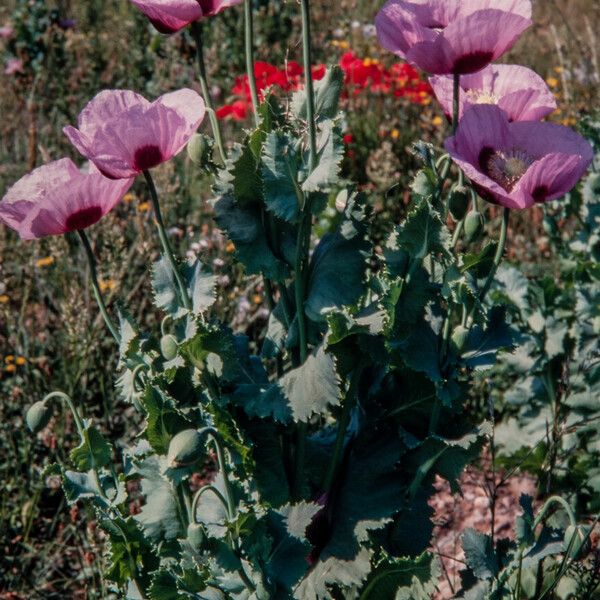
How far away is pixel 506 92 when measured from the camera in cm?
153

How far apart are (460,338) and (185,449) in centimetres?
49

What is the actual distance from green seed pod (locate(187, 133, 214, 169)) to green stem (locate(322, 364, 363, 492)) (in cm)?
43

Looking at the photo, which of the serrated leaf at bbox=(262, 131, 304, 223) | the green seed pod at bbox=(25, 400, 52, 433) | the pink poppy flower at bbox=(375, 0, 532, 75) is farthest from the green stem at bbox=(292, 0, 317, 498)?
the green seed pod at bbox=(25, 400, 52, 433)

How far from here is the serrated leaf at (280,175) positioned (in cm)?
138

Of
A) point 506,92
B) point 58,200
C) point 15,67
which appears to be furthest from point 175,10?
point 15,67

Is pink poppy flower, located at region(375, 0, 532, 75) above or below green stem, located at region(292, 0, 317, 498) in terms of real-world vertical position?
above

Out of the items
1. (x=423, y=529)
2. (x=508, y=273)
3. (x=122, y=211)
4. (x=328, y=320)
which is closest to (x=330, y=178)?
(x=328, y=320)

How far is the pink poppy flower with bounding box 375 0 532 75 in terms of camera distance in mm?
1325

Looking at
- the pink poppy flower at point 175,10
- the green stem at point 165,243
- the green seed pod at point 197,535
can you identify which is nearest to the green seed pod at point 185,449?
the green seed pod at point 197,535

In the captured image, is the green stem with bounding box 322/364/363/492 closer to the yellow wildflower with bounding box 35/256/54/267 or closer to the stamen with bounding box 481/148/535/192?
the stamen with bounding box 481/148/535/192

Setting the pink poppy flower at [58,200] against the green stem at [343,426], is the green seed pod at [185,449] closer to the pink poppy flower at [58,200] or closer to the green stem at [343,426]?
the green stem at [343,426]

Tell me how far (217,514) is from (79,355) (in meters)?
1.14

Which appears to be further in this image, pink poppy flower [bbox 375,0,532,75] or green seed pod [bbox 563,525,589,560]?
green seed pod [bbox 563,525,589,560]

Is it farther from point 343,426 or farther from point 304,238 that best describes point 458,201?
point 343,426
